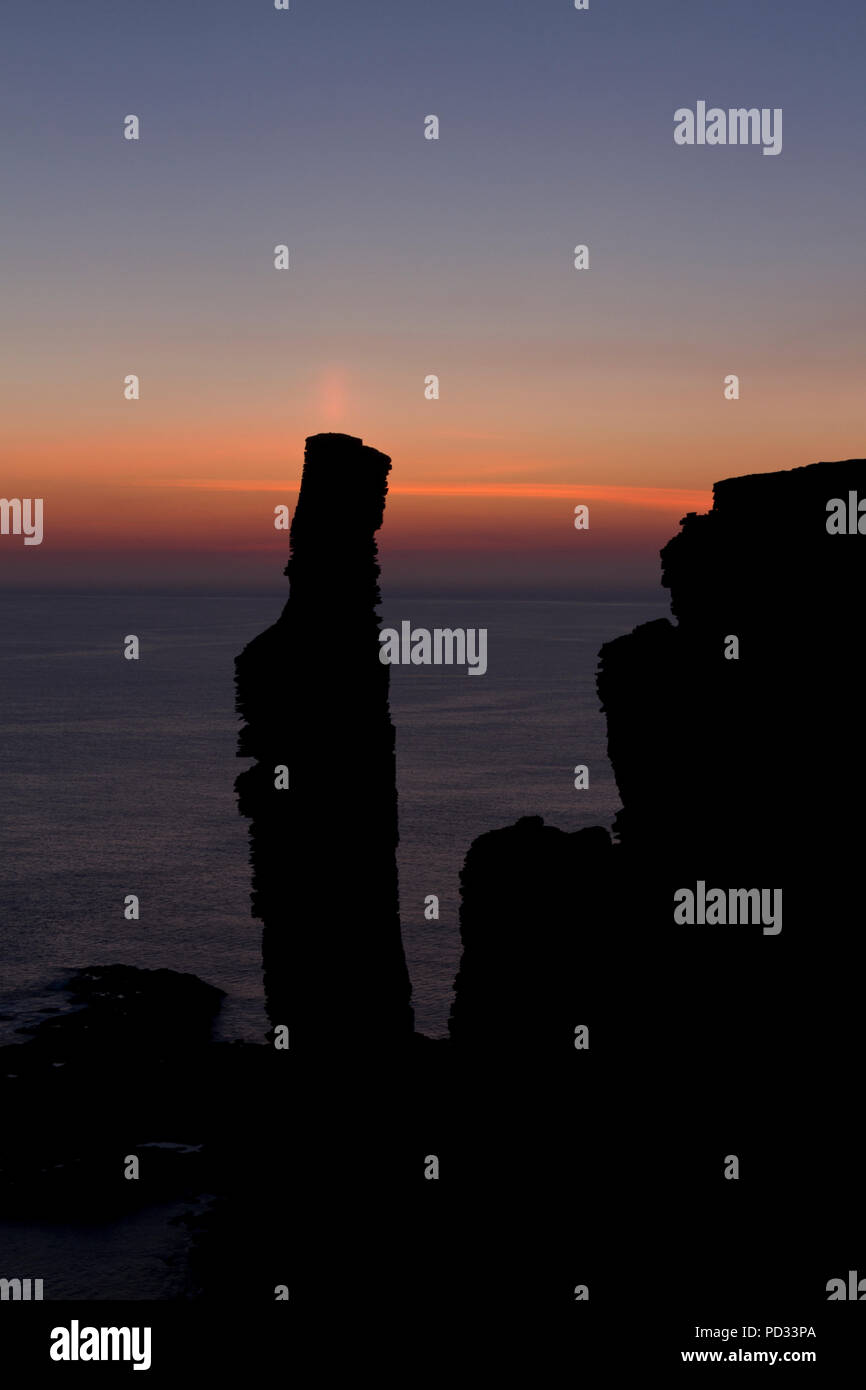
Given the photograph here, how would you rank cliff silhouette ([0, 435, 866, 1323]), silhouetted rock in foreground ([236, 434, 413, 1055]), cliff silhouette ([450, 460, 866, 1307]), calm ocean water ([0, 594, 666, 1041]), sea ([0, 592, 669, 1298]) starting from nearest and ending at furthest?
cliff silhouette ([450, 460, 866, 1307])
cliff silhouette ([0, 435, 866, 1323])
silhouetted rock in foreground ([236, 434, 413, 1055])
sea ([0, 592, 669, 1298])
calm ocean water ([0, 594, 666, 1041])

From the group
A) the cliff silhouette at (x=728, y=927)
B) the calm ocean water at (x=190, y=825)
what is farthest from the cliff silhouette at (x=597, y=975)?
the calm ocean water at (x=190, y=825)

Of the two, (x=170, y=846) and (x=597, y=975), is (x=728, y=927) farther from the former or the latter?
(x=170, y=846)

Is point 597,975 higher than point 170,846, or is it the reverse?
point 597,975

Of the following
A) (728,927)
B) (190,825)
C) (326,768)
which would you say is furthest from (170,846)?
(728,927)

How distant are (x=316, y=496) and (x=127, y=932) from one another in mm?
66794

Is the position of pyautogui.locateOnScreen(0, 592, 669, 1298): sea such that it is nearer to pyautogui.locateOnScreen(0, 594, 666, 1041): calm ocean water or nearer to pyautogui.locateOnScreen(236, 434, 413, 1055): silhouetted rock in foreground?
pyautogui.locateOnScreen(0, 594, 666, 1041): calm ocean water

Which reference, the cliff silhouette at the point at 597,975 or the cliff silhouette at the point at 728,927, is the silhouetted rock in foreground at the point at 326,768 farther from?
the cliff silhouette at the point at 728,927

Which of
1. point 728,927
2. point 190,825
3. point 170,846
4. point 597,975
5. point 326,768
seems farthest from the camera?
point 190,825

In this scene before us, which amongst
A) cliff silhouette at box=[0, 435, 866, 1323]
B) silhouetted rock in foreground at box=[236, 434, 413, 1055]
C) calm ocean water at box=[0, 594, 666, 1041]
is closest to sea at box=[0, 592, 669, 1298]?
→ calm ocean water at box=[0, 594, 666, 1041]

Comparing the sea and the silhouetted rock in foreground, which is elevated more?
the silhouetted rock in foreground

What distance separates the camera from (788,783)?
84.2 ft

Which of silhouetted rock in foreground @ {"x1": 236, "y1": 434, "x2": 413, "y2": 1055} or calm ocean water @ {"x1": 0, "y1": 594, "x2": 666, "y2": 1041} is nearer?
silhouetted rock in foreground @ {"x1": 236, "y1": 434, "x2": 413, "y2": 1055}
